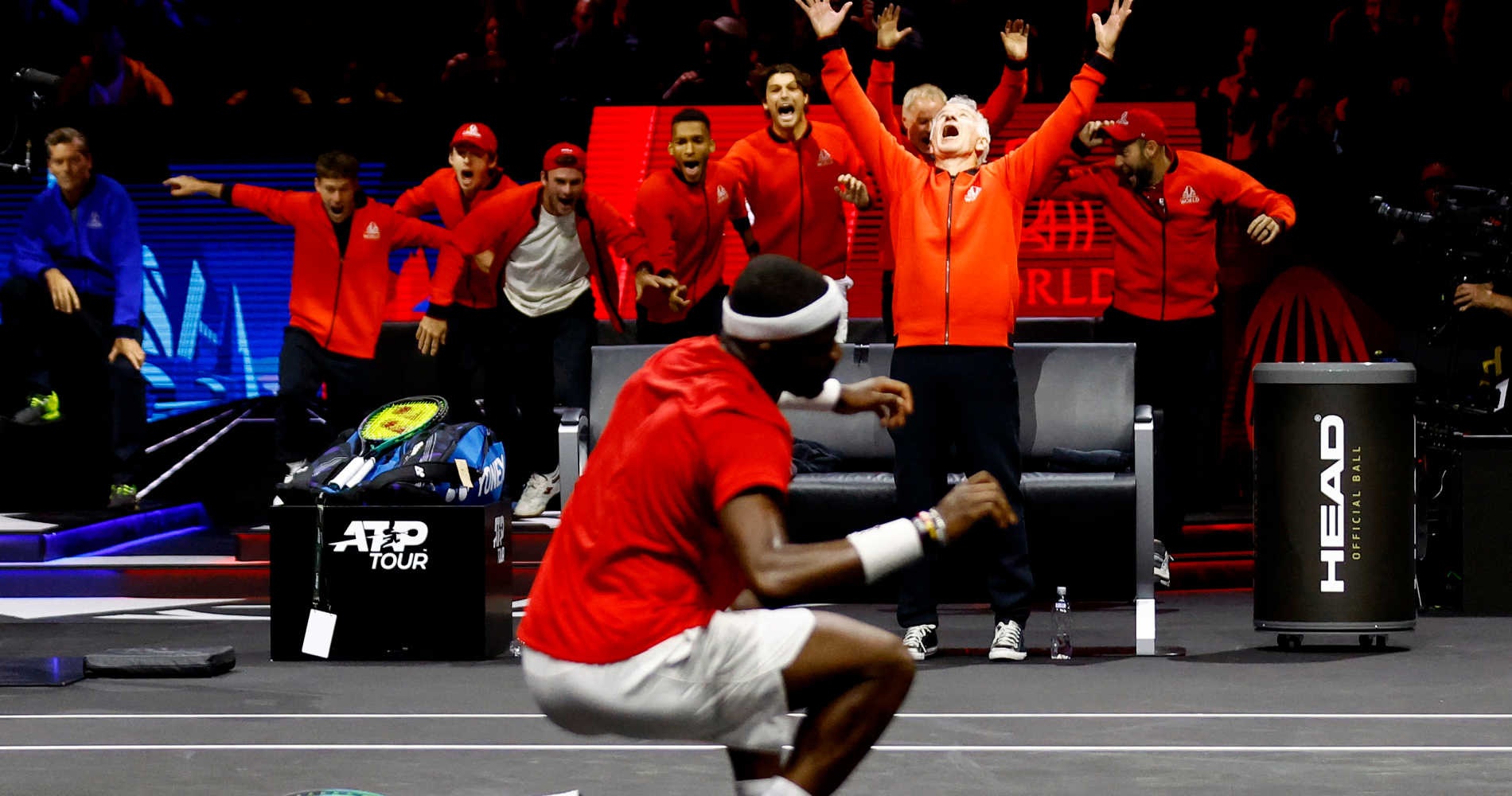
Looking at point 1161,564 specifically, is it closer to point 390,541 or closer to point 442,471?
point 442,471

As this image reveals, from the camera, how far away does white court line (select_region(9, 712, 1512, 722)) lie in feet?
19.8

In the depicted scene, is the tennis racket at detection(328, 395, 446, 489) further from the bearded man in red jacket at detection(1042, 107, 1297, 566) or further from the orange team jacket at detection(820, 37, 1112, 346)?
the bearded man in red jacket at detection(1042, 107, 1297, 566)

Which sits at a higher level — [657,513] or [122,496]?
[657,513]

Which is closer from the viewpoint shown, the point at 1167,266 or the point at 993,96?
the point at 993,96

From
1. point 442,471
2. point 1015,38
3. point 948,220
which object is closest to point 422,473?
point 442,471

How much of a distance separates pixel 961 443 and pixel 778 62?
5008 millimetres

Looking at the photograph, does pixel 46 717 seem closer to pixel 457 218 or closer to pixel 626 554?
pixel 626 554

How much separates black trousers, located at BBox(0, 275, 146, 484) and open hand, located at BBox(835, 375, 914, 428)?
7716 mm

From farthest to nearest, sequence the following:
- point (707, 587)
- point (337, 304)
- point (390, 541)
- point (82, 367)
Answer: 1. point (82, 367)
2. point (337, 304)
3. point (390, 541)
4. point (707, 587)

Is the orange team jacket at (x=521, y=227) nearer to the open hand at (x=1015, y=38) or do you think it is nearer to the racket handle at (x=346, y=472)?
the racket handle at (x=346, y=472)

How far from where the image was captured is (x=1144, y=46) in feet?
41.5

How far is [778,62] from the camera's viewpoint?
1185 cm

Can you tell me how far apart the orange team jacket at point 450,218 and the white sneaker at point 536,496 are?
1083 millimetres

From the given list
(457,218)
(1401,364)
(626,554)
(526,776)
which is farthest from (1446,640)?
(457,218)
